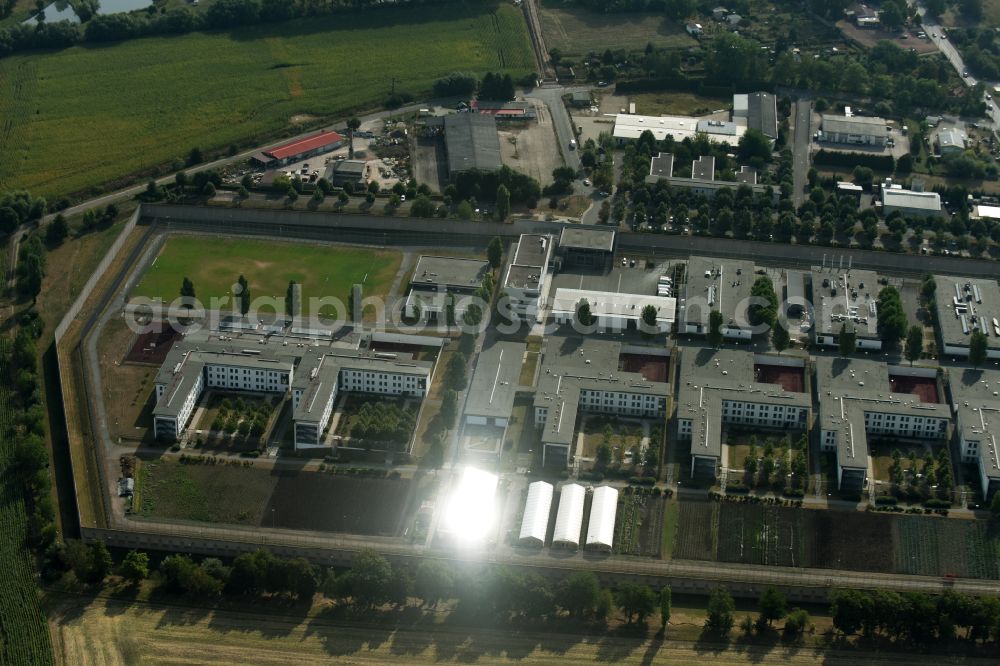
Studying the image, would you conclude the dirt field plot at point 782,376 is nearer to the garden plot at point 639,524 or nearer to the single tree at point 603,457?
the single tree at point 603,457

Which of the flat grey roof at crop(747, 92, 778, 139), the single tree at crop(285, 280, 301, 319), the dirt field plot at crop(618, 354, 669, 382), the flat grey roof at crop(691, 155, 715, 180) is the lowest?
the dirt field plot at crop(618, 354, 669, 382)

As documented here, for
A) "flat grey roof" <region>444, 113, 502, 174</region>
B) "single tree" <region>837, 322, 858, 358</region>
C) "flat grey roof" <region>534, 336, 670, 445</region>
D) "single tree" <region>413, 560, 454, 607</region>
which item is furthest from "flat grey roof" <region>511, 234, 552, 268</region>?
"single tree" <region>413, 560, 454, 607</region>

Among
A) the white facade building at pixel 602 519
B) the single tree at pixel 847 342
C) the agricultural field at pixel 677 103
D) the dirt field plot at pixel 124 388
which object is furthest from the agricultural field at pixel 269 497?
the agricultural field at pixel 677 103

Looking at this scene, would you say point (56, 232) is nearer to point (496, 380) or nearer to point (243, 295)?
point (243, 295)

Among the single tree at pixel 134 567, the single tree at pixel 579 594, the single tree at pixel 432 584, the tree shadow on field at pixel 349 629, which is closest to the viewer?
A: the tree shadow on field at pixel 349 629

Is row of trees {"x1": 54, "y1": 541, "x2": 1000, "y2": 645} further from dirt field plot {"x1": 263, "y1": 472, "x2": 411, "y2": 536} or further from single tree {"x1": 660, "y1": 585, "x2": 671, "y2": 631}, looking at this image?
dirt field plot {"x1": 263, "y1": 472, "x2": 411, "y2": 536}

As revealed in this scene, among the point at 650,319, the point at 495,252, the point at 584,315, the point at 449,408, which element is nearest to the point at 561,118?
the point at 495,252

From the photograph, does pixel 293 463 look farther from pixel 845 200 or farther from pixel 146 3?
pixel 146 3
